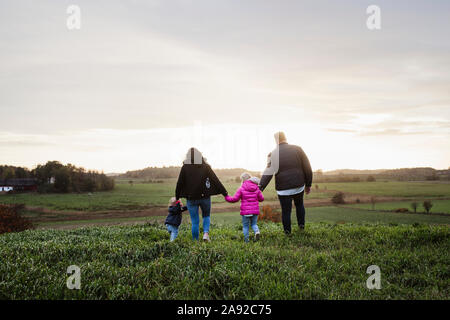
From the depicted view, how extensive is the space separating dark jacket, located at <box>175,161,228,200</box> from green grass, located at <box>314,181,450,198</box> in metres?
44.6

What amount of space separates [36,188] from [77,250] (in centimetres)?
7184

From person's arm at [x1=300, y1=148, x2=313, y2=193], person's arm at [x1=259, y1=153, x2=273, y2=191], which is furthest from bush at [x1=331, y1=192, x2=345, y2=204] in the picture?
person's arm at [x1=259, y1=153, x2=273, y2=191]

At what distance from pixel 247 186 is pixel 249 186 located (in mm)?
64

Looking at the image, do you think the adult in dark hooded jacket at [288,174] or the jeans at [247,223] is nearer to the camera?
the jeans at [247,223]

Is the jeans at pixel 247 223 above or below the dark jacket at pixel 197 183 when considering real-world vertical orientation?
below

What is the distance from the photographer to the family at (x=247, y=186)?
8516mm

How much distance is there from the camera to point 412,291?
4.86 m

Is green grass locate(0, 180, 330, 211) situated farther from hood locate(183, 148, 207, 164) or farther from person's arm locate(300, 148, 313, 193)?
hood locate(183, 148, 207, 164)

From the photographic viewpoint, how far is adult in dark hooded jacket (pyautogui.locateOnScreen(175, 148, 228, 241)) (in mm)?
8430

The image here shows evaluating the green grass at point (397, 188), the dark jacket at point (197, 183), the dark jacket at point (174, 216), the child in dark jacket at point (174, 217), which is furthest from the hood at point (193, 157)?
the green grass at point (397, 188)

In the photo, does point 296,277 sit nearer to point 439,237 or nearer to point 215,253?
point 215,253

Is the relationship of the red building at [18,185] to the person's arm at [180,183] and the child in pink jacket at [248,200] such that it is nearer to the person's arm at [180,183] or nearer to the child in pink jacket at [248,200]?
the person's arm at [180,183]

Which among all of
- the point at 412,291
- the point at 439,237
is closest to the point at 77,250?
the point at 412,291

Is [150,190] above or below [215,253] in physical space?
below
